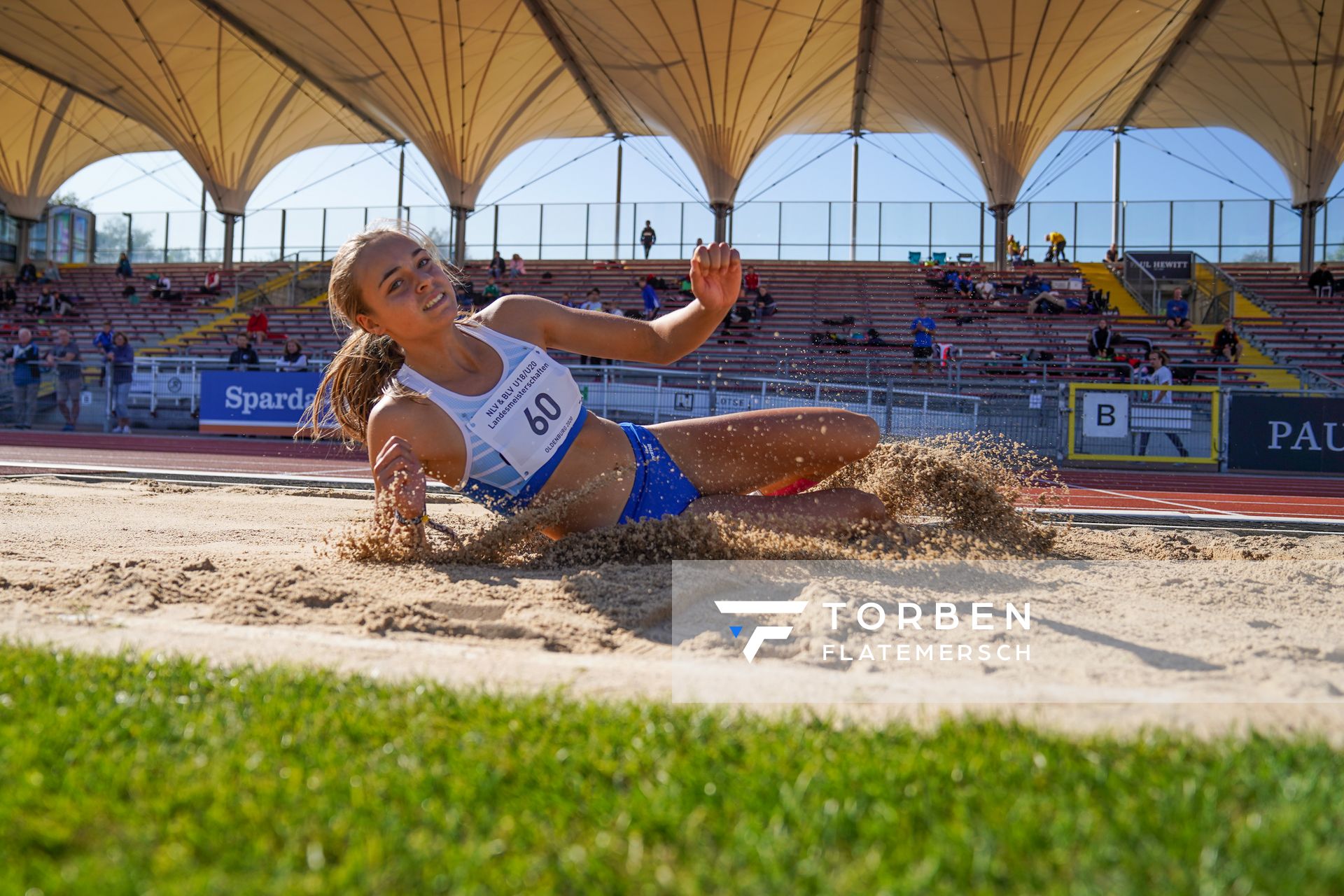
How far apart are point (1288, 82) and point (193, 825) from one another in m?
34.7

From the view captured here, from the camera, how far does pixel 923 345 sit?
18750 mm

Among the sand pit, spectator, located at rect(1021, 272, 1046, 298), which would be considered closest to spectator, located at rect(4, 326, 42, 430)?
the sand pit

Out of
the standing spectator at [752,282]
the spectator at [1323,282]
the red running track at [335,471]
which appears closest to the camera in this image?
the red running track at [335,471]

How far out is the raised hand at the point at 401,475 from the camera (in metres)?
3.22

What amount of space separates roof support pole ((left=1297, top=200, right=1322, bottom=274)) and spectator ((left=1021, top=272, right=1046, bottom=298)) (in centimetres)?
1110

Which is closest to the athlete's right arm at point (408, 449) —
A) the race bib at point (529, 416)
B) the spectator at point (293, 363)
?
the race bib at point (529, 416)

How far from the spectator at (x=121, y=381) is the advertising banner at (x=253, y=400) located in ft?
5.14

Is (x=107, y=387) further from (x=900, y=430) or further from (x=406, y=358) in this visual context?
(x=406, y=358)

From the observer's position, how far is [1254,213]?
107 ft

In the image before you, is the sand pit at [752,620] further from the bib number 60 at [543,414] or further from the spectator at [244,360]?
the spectator at [244,360]

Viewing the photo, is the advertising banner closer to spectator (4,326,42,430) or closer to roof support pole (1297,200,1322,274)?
spectator (4,326,42,430)

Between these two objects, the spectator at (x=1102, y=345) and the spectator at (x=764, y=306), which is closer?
the spectator at (x=1102, y=345)

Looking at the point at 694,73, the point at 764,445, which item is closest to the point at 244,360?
the point at 764,445

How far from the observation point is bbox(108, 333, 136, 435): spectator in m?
17.7
